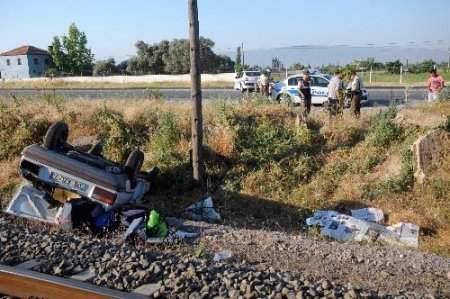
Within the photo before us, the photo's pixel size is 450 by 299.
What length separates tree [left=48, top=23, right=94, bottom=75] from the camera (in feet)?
218

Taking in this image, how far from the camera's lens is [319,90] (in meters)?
20.0

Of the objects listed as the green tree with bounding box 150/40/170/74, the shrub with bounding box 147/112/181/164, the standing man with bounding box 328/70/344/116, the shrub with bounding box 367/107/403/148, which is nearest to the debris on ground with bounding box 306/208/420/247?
the shrub with bounding box 367/107/403/148

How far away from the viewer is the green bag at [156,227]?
22.4 ft

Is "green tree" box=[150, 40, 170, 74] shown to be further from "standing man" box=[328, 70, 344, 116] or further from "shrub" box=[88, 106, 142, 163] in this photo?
"shrub" box=[88, 106, 142, 163]

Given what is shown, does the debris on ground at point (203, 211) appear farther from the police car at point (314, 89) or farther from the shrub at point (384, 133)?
the police car at point (314, 89)

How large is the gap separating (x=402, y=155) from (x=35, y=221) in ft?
25.4

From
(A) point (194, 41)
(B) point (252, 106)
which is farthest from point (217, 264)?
(B) point (252, 106)

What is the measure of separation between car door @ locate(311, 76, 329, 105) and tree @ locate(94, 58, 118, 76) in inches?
1929

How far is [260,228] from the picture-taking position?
8586mm

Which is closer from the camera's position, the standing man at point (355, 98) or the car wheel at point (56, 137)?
the car wheel at point (56, 137)

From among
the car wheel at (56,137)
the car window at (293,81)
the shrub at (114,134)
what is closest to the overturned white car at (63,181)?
the car wheel at (56,137)

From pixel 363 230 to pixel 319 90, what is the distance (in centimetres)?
1263

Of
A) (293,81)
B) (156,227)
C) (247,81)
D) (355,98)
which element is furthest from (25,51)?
(156,227)

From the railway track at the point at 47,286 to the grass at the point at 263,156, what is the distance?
449 cm
